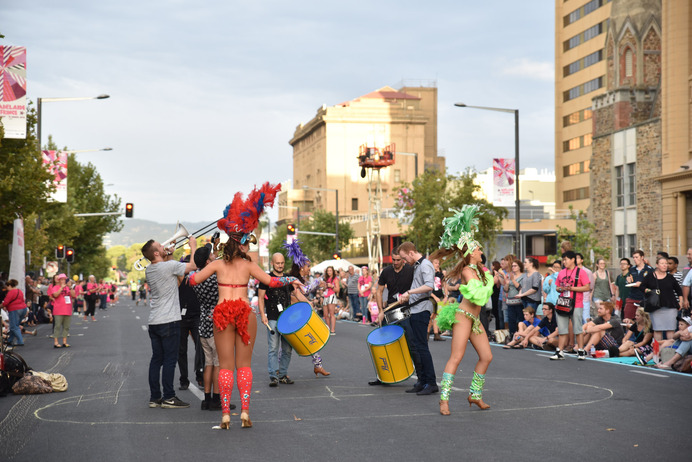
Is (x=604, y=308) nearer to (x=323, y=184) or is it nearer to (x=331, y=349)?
(x=331, y=349)

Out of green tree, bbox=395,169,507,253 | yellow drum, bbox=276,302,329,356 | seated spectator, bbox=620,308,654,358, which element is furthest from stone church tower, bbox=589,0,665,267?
yellow drum, bbox=276,302,329,356

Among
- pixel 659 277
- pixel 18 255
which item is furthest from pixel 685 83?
pixel 18 255

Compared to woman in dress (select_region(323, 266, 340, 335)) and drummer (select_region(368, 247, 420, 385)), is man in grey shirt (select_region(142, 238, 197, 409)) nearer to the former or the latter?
drummer (select_region(368, 247, 420, 385))

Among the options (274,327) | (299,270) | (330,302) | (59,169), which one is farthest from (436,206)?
(274,327)

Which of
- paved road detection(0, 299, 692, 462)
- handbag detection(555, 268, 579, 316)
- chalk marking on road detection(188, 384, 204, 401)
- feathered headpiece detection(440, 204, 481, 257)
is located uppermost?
feathered headpiece detection(440, 204, 481, 257)

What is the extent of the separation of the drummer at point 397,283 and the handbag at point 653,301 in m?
5.71

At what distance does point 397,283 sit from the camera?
473 inches

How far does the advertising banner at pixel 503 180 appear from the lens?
33406mm

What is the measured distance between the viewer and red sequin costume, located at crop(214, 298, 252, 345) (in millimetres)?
8828

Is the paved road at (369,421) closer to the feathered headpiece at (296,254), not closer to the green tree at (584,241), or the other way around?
the feathered headpiece at (296,254)

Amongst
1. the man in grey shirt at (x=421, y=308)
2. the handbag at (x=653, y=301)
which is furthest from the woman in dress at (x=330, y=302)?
the man in grey shirt at (x=421, y=308)

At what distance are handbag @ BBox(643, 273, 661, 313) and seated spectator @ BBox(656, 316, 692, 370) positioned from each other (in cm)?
70

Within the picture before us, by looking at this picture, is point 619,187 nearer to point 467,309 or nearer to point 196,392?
point 196,392

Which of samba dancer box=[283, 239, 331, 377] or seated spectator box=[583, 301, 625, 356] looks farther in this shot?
seated spectator box=[583, 301, 625, 356]
